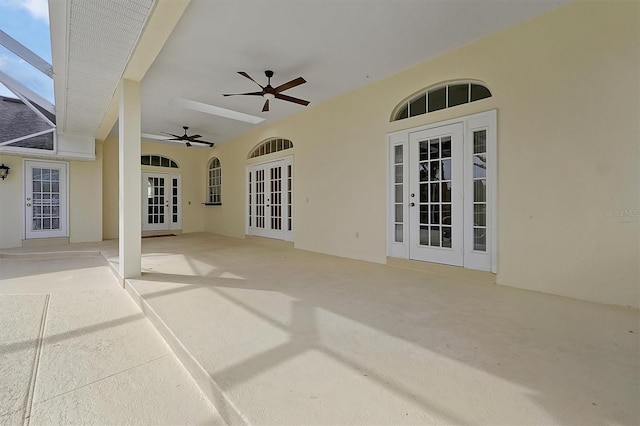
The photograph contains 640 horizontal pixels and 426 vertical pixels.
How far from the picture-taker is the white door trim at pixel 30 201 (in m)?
6.55

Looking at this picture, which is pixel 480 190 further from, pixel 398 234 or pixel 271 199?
pixel 271 199

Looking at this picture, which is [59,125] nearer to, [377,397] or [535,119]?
[377,397]

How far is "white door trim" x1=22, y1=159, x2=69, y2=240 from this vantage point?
6555 mm

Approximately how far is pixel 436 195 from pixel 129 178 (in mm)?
4011

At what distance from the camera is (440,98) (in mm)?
4066

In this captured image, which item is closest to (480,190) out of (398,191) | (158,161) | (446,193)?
(446,193)

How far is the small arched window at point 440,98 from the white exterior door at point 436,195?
1.13 ft

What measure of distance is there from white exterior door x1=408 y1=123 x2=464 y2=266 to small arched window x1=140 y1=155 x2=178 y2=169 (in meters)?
7.79

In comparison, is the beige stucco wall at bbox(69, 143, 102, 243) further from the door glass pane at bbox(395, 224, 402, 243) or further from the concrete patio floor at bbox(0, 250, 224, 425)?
the door glass pane at bbox(395, 224, 402, 243)

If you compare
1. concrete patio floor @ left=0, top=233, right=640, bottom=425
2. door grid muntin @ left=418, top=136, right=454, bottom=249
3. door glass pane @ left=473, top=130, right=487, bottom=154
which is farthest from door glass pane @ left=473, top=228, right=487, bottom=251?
door glass pane @ left=473, top=130, right=487, bottom=154

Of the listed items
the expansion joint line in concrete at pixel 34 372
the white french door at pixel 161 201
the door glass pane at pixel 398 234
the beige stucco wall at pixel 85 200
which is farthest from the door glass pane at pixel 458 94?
the white french door at pixel 161 201

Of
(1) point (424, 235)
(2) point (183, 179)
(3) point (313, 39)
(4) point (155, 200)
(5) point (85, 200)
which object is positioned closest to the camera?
(3) point (313, 39)

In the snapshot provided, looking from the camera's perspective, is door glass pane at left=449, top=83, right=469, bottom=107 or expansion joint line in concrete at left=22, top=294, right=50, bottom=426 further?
door glass pane at left=449, top=83, right=469, bottom=107

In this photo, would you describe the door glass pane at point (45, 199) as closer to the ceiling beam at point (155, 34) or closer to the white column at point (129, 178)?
the white column at point (129, 178)
